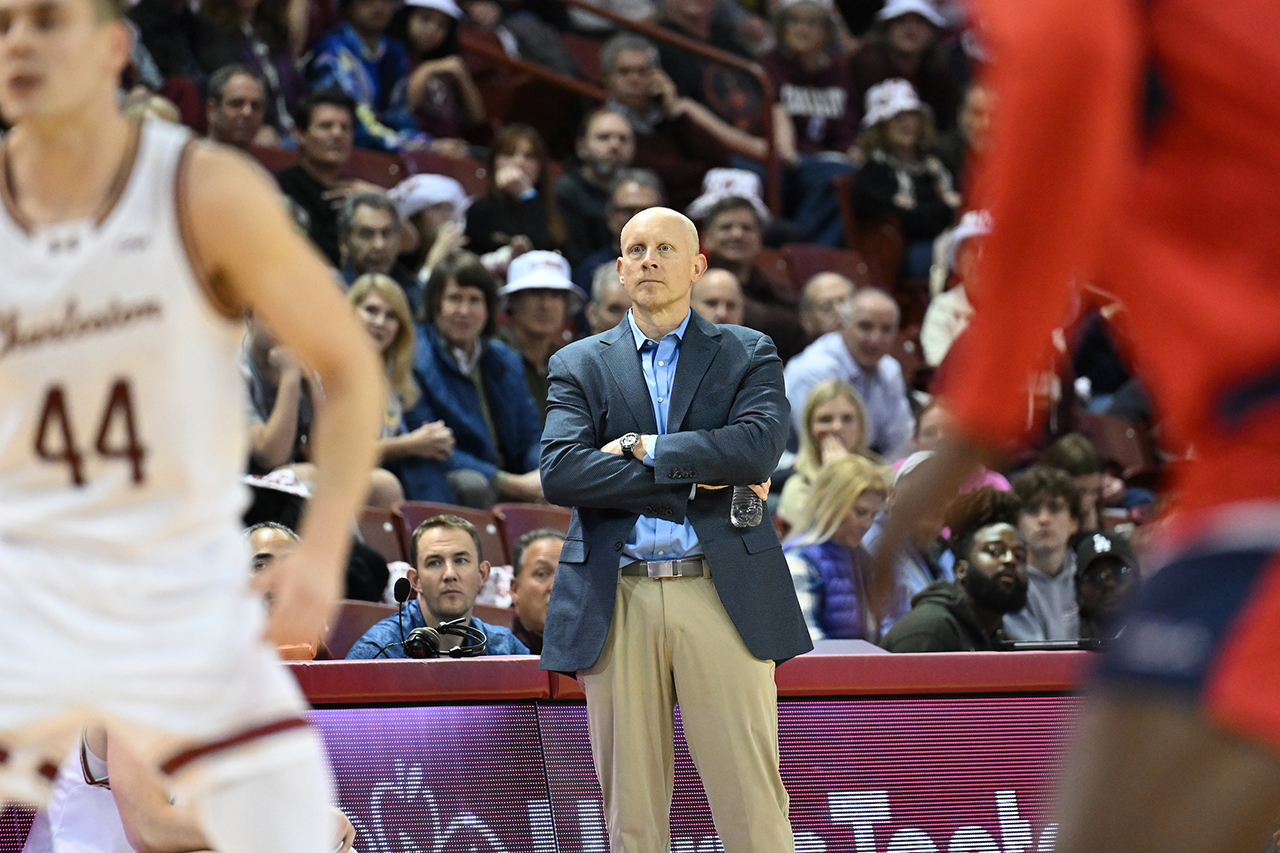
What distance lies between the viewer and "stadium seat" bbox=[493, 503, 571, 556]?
7.80m

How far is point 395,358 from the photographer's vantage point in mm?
8016

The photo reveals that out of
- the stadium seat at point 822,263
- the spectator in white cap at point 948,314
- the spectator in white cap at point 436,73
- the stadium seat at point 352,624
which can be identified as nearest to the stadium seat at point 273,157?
the spectator in white cap at point 436,73

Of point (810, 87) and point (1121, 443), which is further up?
point (810, 87)

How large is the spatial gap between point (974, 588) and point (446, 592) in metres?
2.02

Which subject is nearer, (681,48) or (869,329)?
(869,329)

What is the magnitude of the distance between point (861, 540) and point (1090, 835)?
4.87 m

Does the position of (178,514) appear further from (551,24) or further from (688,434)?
(551,24)

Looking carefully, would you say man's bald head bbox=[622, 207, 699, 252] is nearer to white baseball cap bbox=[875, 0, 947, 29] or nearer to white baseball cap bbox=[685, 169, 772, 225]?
white baseball cap bbox=[685, 169, 772, 225]

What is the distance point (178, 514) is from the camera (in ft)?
8.57

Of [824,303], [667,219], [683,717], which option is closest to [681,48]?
[824,303]

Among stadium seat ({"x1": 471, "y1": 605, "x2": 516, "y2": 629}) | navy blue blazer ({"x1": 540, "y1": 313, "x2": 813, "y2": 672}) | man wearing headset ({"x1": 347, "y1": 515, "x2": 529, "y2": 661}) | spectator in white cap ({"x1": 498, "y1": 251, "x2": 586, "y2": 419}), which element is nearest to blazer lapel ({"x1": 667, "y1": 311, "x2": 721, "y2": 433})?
navy blue blazer ({"x1": 540, "y1": 313, "x2": 813, "y2": 672})

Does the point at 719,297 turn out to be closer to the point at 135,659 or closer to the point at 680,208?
the point at 680,208

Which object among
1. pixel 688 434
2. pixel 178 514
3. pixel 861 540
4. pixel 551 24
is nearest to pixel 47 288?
pixel 178 514

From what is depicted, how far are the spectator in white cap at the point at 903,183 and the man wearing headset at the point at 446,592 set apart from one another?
6863mm
